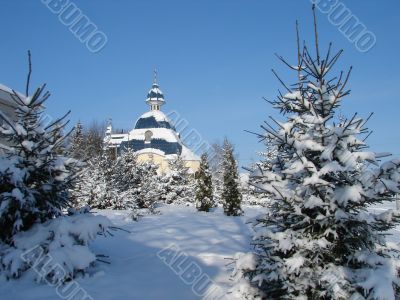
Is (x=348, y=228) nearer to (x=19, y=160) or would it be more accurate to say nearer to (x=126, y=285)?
(x=126, y=285)

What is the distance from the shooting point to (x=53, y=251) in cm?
553

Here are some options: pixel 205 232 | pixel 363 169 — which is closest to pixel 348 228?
pixel 363 169

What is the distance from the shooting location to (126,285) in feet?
18.5

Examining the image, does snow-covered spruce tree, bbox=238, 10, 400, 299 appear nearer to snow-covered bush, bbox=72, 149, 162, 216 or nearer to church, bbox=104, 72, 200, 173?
snow-covered bush, bbox=72, 149, 162, 216

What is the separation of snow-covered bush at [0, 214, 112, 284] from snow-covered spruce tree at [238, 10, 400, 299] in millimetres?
2672

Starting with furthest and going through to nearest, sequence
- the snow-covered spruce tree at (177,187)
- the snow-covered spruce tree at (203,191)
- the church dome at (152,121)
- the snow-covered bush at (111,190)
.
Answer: the church dome at (152,121) → the snow-covered spruce tree at (177,187) → the snow-covered spruce tree at (203,191) → the snow-covered bush at (111,190)

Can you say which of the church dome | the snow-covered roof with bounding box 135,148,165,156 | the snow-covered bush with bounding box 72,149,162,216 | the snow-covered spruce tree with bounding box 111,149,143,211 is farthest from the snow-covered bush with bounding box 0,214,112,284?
the church dome

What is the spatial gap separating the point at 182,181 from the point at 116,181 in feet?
27.3

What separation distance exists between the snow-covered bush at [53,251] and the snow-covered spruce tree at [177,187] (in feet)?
71.2

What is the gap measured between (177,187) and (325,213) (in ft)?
80.9

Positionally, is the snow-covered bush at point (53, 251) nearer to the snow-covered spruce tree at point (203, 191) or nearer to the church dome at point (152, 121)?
the snow-covered spruce tree at point (203, 191)

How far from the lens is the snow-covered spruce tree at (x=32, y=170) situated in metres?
5.98

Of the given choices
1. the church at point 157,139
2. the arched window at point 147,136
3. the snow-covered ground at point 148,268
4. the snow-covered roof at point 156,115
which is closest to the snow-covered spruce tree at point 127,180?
the snow-covered ground at point 148,268

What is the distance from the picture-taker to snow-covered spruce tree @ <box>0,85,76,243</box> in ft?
19.6
